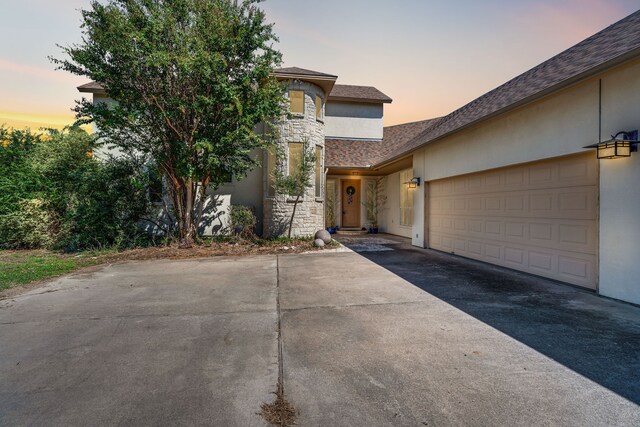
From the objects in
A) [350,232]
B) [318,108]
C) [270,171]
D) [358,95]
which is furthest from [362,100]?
[270,171]

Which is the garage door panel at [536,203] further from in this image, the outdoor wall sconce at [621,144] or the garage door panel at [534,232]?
the outdoor wall sconce at [621,144]

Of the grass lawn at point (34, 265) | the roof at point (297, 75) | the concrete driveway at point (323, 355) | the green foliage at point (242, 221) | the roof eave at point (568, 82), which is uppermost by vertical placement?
the roof at point (297, 75)

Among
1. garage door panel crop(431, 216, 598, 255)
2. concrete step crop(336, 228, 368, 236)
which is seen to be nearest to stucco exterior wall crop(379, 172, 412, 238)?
concrete step crop(336, 228, 368, 236)

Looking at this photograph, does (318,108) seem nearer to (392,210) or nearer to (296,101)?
(296,101)

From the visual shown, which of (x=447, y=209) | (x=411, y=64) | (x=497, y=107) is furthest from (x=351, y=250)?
(x=411, y=64)

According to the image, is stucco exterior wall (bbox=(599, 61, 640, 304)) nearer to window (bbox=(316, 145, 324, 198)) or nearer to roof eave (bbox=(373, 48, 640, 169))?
roof eave (bbox=(373, 48, 640, 169))

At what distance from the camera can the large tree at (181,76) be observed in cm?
782

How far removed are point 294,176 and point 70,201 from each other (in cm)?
747

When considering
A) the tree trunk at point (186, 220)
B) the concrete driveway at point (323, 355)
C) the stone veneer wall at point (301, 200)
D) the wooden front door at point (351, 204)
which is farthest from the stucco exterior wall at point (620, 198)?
the wooden front door at point (351, 204)

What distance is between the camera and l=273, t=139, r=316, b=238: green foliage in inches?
412

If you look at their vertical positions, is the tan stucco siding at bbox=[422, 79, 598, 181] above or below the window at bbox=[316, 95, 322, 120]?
below

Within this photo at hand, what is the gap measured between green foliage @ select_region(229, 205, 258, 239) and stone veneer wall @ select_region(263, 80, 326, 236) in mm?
794

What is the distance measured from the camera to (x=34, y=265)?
7.25 meters

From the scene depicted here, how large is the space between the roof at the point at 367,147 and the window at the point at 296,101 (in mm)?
2945
